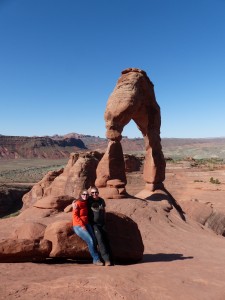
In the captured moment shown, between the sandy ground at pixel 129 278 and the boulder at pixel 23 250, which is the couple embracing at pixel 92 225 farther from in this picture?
the boulder at pixel 23 250

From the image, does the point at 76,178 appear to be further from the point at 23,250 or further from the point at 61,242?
the point at 23,250

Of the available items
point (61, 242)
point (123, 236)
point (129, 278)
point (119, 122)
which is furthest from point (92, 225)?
point (119, 122)

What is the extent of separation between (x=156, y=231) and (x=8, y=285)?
7434 mm

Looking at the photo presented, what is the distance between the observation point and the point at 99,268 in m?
6.09

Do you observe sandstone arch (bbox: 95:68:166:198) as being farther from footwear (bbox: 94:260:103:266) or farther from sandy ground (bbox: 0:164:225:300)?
footwear (bbox: 94:260:103:266)

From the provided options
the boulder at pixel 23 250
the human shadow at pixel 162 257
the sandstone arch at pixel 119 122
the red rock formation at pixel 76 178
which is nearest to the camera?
the boulder at pixel 23 250

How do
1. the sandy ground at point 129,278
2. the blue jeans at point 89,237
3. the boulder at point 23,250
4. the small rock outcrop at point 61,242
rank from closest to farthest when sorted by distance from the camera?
1. the sandy ground at point 129,278
2. the boulder at point 23,250
3. the small rock outcrop at point 61,242
4. the blue jeans at point 89,237

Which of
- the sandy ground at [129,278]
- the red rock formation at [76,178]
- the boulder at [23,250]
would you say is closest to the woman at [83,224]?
the sandy ground at [129,278]

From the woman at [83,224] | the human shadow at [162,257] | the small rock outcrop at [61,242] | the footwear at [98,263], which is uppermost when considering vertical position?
the woman at [83,224]

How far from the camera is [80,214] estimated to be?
6.72 m

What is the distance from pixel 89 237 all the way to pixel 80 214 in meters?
0.51

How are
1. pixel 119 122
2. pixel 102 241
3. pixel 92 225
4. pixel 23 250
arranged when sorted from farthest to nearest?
pixel 119 122, pixel 92 225, pixel 102 241, pixel 23 250

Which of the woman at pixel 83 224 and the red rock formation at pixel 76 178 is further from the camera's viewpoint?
the red rock formation at pixel 76 178

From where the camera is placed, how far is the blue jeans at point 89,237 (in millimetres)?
6557
